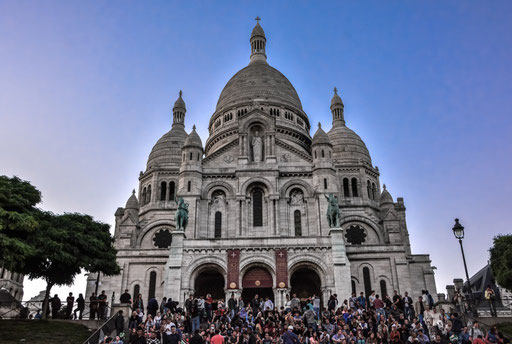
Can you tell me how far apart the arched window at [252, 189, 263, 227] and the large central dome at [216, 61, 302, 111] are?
720 inches

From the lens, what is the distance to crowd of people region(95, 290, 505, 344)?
63.3ft

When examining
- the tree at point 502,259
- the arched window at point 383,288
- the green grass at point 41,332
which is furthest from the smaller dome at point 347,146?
the green grass at point 41,332

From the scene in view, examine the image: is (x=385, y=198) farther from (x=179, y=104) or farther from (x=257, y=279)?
(x=179, y=104)

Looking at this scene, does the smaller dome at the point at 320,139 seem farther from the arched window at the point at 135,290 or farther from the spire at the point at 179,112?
the spire at the point at 179,112

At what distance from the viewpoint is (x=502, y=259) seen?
3256cm

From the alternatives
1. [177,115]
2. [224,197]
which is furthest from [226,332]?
[177,115]

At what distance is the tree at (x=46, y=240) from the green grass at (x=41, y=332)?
8.83 feet

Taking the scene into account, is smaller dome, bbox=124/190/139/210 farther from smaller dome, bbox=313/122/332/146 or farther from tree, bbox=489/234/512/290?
tree, bbox=489/234/512/290

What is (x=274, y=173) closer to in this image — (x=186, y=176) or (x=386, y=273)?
(x=186, y=176)

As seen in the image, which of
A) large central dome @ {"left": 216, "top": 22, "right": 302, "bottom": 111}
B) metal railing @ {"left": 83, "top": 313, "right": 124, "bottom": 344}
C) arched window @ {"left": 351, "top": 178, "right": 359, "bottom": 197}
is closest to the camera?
metal railing @ {"left": 83, "top": 313, "right": 124, "bottom": 344}

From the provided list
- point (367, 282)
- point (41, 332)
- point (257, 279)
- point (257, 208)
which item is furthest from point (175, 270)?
point (367, 282)

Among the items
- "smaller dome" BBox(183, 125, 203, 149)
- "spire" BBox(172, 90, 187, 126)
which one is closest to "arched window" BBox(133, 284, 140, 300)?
"smaller dome" BBox(183, 125, 203, 149)

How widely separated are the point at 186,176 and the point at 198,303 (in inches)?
757

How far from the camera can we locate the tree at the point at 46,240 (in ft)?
78.6
